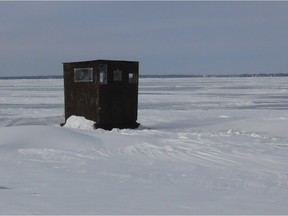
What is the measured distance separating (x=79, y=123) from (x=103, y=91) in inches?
50.6

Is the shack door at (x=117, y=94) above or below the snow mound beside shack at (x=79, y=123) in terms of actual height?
above

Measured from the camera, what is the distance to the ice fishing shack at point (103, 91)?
12984 mm

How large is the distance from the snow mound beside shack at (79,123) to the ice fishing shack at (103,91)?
0.13m

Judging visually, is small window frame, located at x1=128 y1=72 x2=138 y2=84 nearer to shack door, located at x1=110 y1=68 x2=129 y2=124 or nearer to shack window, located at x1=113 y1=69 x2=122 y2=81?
shack door, located at x1=110 y1=68 x2=129 y2=124

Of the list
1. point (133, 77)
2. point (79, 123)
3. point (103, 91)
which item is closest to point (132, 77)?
point (133, 77)

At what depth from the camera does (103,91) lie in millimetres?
12953

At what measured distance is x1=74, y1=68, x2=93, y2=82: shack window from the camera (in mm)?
13172

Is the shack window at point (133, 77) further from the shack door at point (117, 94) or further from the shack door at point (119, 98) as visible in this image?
the shack door at point (119, 98)

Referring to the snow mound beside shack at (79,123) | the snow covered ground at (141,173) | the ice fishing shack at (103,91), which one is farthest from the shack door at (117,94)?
the snow covered ground at (141,173)

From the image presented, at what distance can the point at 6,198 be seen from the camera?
14.6 feet

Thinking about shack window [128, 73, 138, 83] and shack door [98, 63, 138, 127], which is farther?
shack window [128, 73, 138, 83]

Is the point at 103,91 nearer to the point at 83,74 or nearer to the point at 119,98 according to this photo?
the point at 119,98

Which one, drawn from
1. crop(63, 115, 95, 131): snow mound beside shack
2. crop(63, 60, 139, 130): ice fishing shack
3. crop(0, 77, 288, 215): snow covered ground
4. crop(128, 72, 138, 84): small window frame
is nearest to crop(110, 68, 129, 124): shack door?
crop(63, 60, 139, 130): ice fishing shack

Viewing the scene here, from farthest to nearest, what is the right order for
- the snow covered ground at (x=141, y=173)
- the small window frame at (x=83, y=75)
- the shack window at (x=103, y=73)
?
the small window frame at (x=83, y=75)
the shack window at (x=103, y=73)
the snow covered ground at (x=141, y=173)
